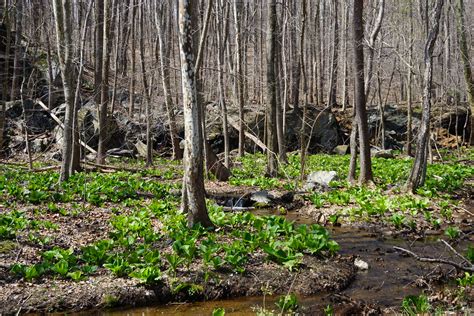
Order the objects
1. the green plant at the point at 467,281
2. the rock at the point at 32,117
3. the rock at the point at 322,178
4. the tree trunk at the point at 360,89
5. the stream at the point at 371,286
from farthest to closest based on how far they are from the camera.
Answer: the rock at the point at 32,117 < the rock at the point at 322,178 < the tree trunk at the point at 360,89 < the stream at the point at 371,286 < the green plant at the point at 467,281

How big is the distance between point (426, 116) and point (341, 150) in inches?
573

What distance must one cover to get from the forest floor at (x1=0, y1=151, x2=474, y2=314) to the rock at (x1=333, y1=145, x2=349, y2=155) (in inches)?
501

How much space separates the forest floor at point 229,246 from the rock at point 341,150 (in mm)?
12714

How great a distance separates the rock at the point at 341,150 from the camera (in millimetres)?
25852

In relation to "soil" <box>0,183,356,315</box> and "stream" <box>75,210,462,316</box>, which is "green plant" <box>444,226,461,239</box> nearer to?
"stream" <box>75,210,462,316</box>

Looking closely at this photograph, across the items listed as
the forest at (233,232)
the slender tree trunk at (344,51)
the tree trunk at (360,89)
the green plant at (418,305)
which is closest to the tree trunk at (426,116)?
the forest at (233,232)

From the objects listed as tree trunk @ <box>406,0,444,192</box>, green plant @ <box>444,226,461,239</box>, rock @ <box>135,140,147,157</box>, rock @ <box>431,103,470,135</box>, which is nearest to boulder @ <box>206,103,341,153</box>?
rock @ <box>135,140,147,157</box>

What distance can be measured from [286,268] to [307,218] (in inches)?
173

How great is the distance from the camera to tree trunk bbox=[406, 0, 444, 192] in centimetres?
1131

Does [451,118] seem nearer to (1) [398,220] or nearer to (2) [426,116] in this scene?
(2) [426,116]

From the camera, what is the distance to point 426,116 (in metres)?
11.4

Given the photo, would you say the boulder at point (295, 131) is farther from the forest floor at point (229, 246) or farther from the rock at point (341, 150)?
the forest floor at point (229, 246)

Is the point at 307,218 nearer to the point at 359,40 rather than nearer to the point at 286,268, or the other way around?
the point at 286,268

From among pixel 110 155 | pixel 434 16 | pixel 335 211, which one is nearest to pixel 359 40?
pixel 434 16
